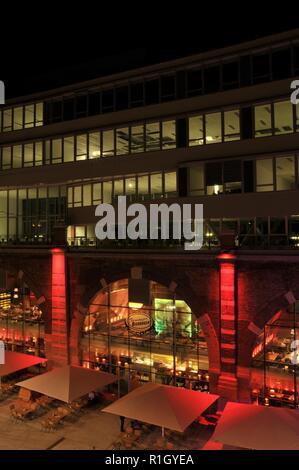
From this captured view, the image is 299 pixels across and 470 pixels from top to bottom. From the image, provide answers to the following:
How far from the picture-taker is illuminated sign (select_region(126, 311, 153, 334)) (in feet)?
78.5

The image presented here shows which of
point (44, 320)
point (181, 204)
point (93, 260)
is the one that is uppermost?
point (181, 204)

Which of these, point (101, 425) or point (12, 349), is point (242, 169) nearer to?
point (101, 425)

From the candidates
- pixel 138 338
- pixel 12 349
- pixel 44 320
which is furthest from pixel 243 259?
pixel 12 349

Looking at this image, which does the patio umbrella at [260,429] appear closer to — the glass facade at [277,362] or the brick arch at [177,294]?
the glass facade at [277,362]

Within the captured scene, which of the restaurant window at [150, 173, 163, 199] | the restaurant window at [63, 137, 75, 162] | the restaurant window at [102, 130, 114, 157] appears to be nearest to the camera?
the restaurant window at [150, 173, 163, 199]

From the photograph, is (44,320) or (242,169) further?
(44,320)

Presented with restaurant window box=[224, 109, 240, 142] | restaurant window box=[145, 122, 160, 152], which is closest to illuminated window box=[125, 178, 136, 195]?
restaurant window box=[145, 122, 160, 152]

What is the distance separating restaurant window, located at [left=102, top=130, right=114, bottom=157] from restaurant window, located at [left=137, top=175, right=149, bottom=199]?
297 cm

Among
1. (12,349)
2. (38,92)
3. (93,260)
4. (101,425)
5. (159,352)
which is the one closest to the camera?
(101,425)

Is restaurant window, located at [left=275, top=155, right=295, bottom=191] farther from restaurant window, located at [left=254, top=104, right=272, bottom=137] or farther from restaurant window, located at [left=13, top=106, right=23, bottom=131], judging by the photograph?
restaurant window, located at [left=13, top=106, right=23, bottom=131]

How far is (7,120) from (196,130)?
1578 centimetres

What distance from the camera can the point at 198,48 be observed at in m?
26.2

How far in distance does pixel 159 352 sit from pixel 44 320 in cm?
812

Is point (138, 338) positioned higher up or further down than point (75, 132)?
further down
